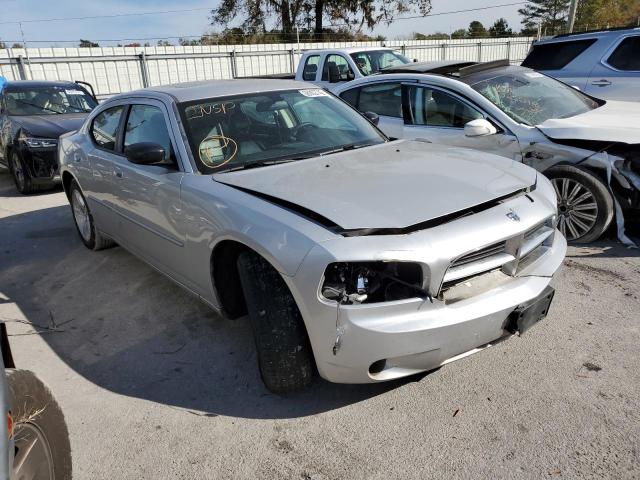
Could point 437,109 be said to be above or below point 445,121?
above

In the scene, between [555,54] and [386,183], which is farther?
[555,54]

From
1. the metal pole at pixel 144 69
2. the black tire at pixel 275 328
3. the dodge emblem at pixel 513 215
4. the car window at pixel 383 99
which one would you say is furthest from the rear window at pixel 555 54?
the metal pole at pixel 144 69

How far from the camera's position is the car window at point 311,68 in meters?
11.9

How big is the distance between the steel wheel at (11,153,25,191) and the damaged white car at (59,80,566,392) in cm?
507

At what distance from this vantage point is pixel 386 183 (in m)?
2.93

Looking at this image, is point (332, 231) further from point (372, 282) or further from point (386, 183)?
point (386, 183)

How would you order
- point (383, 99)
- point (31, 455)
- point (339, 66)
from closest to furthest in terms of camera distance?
1. point (31, 455)
2. point (383, 99)
3. point (339, 66)

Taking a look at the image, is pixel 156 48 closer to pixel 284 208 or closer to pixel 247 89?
pixel 247 89

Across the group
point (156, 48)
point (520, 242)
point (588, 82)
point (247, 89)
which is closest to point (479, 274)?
point (520, 242)

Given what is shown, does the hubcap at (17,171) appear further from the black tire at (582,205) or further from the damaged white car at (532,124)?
the black tire at (582,205)

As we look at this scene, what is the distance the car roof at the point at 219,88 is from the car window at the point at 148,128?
15 centimetres

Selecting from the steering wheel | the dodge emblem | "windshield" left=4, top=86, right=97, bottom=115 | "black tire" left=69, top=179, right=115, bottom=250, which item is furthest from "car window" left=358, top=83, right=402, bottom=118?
"windshield" left=4, top=86, right=97, bottom=115

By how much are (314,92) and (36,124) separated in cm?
592

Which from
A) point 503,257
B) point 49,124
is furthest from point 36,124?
point 503,257
